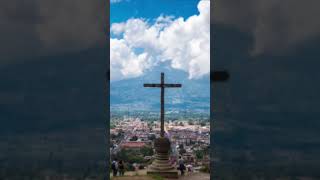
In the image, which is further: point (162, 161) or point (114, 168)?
point (162, 161)

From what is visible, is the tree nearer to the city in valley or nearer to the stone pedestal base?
the city in valley

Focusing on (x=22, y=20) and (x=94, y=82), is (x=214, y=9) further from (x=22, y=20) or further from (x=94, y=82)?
(x=22, y=20)

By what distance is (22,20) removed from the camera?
296 cm

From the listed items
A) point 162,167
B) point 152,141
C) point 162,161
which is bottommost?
point 162,167

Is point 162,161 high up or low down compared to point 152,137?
down

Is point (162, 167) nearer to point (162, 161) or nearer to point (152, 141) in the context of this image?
point (162, 161)

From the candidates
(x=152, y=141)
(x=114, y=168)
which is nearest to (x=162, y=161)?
(x=152, y=141)

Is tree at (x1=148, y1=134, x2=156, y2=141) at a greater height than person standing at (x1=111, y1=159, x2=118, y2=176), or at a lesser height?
greater

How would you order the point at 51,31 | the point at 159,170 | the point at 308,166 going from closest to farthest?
the point at 308,166
the point at 51,31
the point at 159,170

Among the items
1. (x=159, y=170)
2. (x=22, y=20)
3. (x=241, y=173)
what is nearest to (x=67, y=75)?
(x=22, y=20)

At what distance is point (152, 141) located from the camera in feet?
30.6

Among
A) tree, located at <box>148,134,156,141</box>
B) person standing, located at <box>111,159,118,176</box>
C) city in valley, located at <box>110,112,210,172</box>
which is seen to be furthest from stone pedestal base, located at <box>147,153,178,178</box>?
person standing, located at <box>111,159,118,176</box>

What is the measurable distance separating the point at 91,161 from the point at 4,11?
4.50ft

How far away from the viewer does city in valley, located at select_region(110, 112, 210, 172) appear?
825 cm
